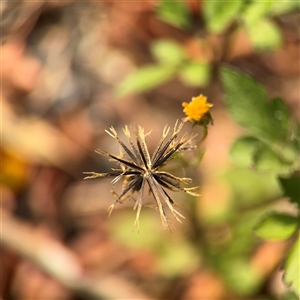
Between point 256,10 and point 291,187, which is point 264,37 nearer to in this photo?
point 256,10

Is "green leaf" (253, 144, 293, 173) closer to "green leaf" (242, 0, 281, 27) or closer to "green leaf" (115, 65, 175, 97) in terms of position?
"green leaf" (242, 0, 281, 27)

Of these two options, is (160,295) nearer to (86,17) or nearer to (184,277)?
(184,277)

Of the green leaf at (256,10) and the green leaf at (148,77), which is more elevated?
the green leaf at (148,77)

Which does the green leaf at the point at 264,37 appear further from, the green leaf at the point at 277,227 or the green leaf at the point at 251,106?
the green leaf at the point at 277,227

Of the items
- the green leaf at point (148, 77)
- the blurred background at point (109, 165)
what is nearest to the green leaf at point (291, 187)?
the green leaf at point (148, 77)

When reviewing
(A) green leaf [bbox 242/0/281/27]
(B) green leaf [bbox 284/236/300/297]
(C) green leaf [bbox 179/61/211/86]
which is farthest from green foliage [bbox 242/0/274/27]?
(B) green leaf [bbox 284/236/300/297]

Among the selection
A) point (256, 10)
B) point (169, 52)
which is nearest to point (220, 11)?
point (256, 10)
